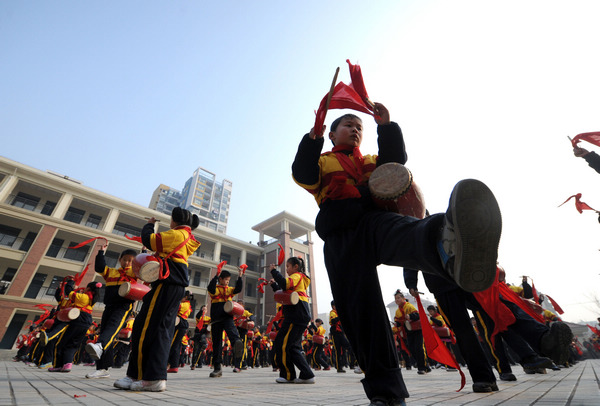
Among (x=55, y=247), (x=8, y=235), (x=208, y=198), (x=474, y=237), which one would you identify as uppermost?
(x=208, y=198)

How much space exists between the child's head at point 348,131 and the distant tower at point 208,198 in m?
66.5

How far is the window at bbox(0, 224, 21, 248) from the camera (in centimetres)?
2219

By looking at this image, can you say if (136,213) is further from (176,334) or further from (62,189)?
(176,334)

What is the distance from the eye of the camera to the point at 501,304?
3.21 meters

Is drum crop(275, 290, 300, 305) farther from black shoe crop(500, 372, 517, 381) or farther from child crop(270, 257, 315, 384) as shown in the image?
black shoe crop(500, 372, 517, 381)

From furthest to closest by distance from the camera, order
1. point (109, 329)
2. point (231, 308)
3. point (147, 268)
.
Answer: point (231, 308) → point (109, 329) → point (147, 268)

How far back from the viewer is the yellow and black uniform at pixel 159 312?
2.84m

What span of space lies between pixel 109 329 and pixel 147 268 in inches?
94.4

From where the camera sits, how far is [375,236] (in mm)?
1699

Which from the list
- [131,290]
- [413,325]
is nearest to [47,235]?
[131,290]

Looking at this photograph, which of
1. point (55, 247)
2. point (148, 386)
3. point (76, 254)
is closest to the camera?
point (148, 386)

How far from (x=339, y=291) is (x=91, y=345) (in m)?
3.58

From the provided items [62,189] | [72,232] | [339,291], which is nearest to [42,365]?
[339,291]

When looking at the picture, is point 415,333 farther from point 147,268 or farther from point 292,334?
point 147,268
